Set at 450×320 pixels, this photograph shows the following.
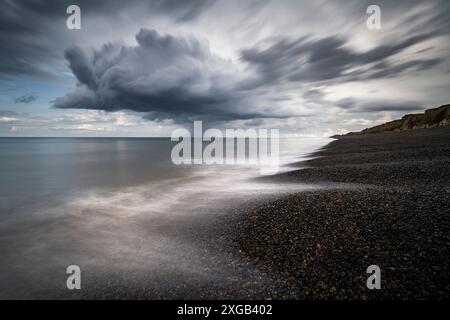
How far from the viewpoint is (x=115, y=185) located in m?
18.0

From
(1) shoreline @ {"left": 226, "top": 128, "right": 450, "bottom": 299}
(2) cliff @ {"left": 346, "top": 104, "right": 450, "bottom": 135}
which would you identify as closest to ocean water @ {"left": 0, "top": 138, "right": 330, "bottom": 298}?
(1) shoreline @ {"left": 226, "top": 128, "right": 450, "bottom": 299}

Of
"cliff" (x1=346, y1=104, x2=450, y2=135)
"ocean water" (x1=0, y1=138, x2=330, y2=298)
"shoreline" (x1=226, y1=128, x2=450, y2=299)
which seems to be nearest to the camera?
"shoreline" (x1=226, y1=128, x2=450, y2=299)

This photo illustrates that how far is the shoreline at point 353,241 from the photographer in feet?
14.2

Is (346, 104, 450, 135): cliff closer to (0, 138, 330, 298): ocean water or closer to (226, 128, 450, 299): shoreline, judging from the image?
(226, 128, 450, 299): shoreline

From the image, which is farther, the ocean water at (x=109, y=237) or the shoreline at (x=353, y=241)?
the ocean water at (x=109, y=237)

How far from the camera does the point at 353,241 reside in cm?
568

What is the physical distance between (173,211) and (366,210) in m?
7.97

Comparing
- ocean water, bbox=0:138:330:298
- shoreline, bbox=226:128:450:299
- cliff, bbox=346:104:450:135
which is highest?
cliff, bbox=346:104:450:135

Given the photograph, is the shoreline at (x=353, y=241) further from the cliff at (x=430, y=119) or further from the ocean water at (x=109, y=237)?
the cliff at (x=430, y=119)

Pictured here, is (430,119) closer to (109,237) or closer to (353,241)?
(353,241)

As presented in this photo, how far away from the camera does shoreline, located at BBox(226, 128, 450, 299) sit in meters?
4.34

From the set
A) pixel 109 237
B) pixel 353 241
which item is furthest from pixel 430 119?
pixel 109 237

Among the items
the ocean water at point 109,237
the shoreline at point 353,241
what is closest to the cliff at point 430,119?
the shoreline at point 353,241
